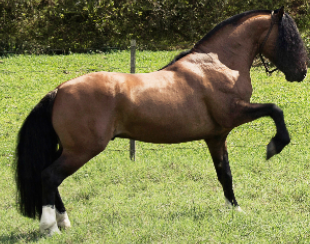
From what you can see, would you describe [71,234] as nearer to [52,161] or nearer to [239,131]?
[52,161]

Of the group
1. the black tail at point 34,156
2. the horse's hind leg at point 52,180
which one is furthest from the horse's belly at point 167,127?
the black tail at point 34,156

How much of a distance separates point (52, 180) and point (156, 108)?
1.30 meters

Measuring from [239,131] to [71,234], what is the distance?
16.6 feet

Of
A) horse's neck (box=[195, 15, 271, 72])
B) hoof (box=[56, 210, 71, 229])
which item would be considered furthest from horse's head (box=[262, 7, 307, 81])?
hoof (box=[56, 210, 71, 229])

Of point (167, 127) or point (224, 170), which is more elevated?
point (167, 127)

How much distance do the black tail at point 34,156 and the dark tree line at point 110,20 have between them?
27.8ft

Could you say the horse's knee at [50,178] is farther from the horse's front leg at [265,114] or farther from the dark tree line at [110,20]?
the dark tree line at [110,20]

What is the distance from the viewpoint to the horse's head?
17.5 feet

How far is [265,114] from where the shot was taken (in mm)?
5113

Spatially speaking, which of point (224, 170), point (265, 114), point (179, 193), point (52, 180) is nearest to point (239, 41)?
point (265, 114)

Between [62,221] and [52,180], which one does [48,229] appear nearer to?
[62,221]

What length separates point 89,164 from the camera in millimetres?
7438

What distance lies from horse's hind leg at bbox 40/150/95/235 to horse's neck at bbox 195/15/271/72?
6.29 feet

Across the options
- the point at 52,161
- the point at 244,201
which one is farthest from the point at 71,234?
the point at 244,201
